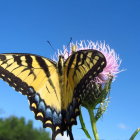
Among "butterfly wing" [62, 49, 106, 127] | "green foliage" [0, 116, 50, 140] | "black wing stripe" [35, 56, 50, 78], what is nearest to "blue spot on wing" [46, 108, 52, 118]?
"butterfly wing" [62, 49, 106, 127]

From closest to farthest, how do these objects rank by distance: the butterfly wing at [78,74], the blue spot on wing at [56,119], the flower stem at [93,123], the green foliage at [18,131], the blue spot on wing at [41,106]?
the flower stem at [93,123] < the butterfly wing at [78,74] < the blue spot on wing at [56,119] < the blue spot on wing at [41,106] < the green foliage at [18,131]

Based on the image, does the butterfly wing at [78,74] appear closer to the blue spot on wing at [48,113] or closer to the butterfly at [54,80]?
the butterfly at [54,80]

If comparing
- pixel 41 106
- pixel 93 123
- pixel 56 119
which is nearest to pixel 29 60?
pixel 41 106

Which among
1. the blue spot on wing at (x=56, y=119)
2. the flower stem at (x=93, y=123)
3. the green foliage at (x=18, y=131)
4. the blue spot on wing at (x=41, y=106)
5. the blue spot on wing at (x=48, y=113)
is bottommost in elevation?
the flower stem at (x=93, y=123)

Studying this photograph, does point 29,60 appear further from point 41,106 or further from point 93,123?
point 93,123

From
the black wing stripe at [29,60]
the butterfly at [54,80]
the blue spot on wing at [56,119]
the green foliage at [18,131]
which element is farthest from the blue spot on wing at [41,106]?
the green foliage at [18,131]

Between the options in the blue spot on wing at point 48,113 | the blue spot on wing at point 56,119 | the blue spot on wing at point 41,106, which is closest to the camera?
the blue spot on wing at point 56,119

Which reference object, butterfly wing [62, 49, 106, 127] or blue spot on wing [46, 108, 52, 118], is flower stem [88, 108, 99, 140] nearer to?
butterfly wing [62, 49, 106, 127]

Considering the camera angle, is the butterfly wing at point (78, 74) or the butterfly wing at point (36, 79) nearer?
the butterfly wing at point (78, 74)
